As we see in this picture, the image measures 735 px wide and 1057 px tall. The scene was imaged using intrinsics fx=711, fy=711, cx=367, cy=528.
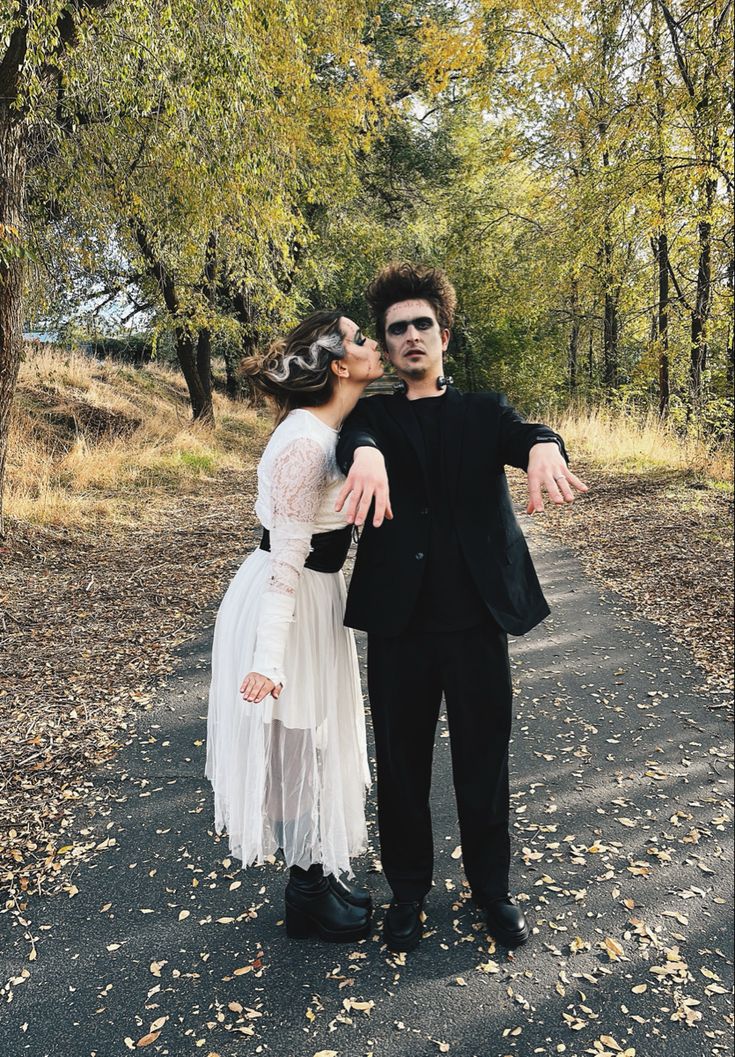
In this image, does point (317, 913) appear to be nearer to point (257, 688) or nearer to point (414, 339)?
point (257, 688)

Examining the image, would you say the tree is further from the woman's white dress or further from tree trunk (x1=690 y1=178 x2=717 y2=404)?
tree trunk (x1=690 y1=178 x2=717 y2=404)

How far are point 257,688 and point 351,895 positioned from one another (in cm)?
103

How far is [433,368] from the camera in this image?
230cm

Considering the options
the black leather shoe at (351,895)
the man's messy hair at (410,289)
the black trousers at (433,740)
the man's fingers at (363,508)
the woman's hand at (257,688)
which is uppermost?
the man's messy hair at (410,289)

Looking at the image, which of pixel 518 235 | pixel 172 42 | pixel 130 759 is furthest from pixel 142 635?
pixel 518 235

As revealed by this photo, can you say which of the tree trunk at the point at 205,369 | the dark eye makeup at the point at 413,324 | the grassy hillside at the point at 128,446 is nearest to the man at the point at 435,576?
the dark eye makeup at the point at 413,324

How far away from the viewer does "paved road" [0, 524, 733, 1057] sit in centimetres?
207

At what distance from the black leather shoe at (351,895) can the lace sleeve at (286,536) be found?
0.95 m

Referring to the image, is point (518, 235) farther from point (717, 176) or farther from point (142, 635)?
point (142, 635)

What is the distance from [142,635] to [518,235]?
1496 centimetres

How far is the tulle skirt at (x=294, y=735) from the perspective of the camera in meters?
2.25

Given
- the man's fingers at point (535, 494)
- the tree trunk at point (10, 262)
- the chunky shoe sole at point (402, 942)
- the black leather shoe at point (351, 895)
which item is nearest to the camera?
the man's fingers at point (535, 494)

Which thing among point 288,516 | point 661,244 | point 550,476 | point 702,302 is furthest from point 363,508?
point 661,244

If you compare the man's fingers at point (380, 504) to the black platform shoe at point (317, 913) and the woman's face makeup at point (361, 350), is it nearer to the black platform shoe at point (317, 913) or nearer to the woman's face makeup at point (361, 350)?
the woman's face makeup at point (361, 350)
